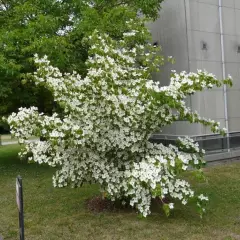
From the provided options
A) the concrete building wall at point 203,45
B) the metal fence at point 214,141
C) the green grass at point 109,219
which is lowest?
the green grass at point 109,219

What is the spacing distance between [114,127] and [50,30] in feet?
18.1

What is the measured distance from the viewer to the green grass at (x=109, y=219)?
5738mm

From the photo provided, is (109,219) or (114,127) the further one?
(109,219)

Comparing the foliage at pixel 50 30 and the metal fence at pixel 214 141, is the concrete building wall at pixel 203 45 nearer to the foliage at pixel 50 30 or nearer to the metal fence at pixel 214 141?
the metal fence at pixel 214 141

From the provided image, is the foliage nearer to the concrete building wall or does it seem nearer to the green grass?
the concrete building wall

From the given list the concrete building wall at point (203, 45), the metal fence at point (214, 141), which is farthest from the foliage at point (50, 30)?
the metal fence at point (214, 141)

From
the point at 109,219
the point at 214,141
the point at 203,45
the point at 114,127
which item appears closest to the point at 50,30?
the point at 203,45

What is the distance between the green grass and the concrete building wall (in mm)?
3281

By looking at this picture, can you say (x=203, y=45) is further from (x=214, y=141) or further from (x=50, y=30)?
(x=50, y=30)

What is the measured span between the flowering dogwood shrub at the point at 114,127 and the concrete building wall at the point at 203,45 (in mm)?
5054

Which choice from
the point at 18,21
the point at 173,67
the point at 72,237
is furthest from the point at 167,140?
the point at 72,237

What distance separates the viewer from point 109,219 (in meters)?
6.50

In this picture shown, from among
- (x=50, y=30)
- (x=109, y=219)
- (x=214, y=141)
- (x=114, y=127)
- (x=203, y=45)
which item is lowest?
(x=109, y=219)

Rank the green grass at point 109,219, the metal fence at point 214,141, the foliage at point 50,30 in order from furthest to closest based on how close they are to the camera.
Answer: the metal fence at point 214,141, the foliage at point 50,30, the green grass at point 109,219
